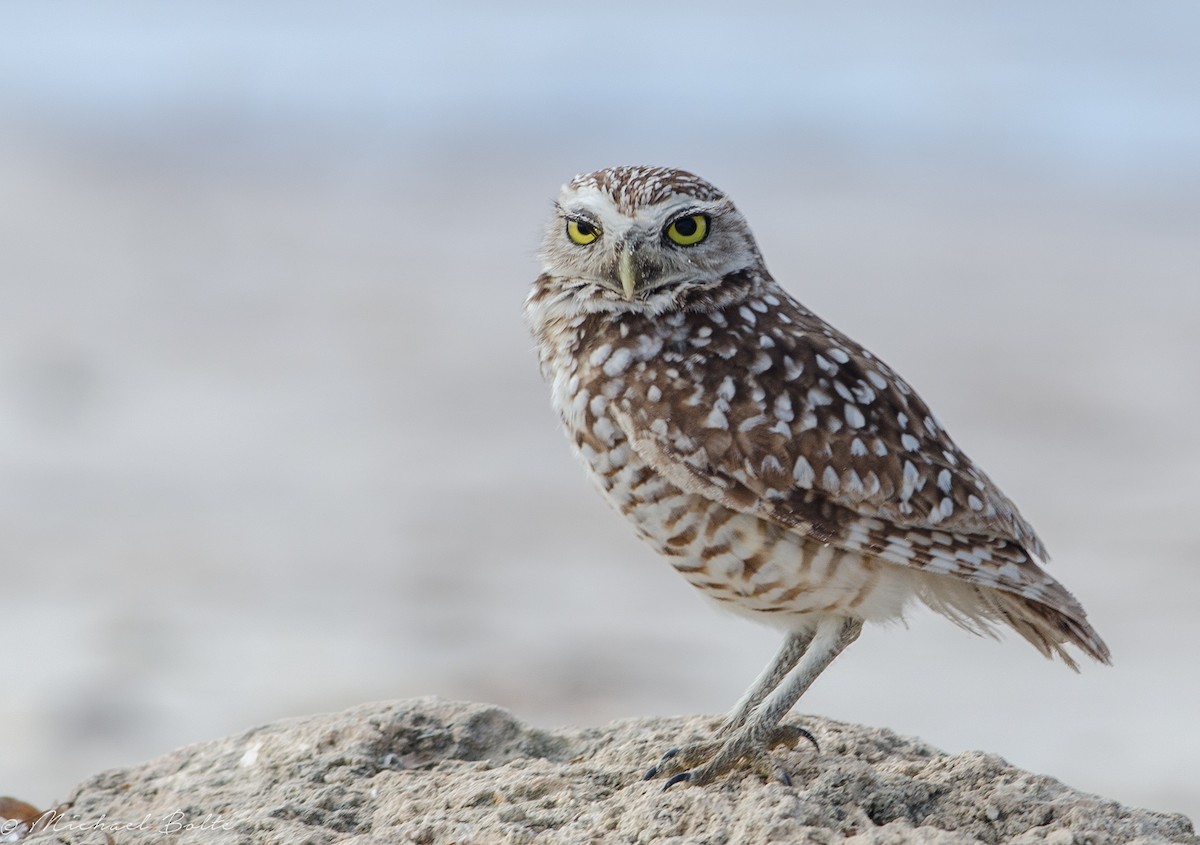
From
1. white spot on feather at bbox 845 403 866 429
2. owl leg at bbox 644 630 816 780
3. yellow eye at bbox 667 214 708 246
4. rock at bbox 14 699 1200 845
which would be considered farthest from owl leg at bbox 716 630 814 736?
yellow eye at bbox 667 214 708 246

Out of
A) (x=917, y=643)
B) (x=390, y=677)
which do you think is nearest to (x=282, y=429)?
(x=390, y=677)

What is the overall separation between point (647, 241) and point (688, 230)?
134 millimetres

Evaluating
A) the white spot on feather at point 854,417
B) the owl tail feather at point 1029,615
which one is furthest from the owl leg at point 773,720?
the white spot on feather at point 854,417

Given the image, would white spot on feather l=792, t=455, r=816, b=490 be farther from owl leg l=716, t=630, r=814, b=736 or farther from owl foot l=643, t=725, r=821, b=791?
owl foot l=643, t=725, r=821, b=791

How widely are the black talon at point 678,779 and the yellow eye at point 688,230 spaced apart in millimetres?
1387

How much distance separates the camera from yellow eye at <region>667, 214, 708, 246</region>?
14.3 feet

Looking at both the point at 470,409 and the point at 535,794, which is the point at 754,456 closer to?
the point at 535,794

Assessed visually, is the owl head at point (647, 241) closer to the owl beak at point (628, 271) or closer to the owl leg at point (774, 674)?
the owl beak at point (628, 271)

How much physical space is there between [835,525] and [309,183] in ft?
56.2

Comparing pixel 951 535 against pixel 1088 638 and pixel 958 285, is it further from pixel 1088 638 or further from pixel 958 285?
pixel 958 285

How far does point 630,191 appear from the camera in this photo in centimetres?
434

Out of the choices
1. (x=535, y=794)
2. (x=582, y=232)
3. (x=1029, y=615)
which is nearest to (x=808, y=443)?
(x=1029, y=615)

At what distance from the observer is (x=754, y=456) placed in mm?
4027

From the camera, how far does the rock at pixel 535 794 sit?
361cm
